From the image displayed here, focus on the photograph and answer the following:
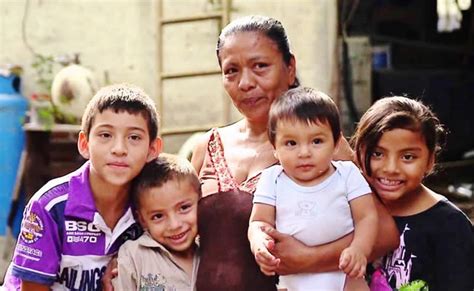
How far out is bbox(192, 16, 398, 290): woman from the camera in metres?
2.61

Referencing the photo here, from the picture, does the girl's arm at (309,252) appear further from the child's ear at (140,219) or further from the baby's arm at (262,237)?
the child's ear at (140,219)

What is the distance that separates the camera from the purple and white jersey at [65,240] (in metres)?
2.65

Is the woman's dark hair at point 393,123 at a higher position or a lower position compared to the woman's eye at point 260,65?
lower

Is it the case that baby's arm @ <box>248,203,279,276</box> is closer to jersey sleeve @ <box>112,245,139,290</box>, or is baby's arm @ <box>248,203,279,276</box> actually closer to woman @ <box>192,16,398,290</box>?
woman @ <box>192,16,398,290</box>

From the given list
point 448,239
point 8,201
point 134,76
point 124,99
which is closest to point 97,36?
point 134,76

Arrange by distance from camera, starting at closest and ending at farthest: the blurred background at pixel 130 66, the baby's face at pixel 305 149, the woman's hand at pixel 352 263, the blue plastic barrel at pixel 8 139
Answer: the woman's hand at pixel 352 263, the baby's face at pixel 305 149, the blurred background at pixel 130 66, the blue plastic barrel at pixel 8 139

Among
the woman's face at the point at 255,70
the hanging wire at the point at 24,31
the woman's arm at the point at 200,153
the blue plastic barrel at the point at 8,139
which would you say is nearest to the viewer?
the woman's face at the point at 255,70

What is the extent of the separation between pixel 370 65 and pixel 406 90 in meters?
0.87

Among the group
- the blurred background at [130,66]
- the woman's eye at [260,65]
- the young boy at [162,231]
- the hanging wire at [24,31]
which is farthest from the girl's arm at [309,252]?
the hanging wire at [24,31]

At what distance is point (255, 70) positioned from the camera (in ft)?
9.46

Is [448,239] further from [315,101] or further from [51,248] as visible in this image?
[51,248]

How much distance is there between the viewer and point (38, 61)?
7.39 metres

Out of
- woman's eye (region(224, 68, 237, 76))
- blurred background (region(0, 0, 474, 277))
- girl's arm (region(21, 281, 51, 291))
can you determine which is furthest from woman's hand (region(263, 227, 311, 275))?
blurred background (region(0, 0, 474, 277))

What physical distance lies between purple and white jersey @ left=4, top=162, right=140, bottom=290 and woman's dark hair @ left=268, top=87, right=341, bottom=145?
64 centimetres
